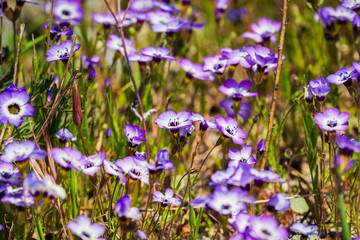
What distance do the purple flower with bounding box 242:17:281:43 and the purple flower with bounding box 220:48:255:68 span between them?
1.06ft

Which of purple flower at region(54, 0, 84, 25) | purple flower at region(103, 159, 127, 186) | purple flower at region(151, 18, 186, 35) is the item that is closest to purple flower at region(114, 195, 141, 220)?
purple flower at region(103, 159, 127, 186)

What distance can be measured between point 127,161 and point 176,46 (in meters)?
1.42

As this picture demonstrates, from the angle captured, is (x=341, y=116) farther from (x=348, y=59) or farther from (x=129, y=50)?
(x=348, y=59)

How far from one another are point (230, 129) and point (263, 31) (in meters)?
1.03

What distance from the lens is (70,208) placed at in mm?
Result: 1934

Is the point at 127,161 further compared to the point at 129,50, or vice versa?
the point at 129,50

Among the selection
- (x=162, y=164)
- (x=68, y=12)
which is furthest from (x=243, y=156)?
(x=68, y=12)

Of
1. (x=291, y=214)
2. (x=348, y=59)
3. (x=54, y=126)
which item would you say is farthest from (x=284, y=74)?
(x=54, y=126)

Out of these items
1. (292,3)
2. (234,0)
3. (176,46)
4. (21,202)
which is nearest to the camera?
(21,202)

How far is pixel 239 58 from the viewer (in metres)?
2.11

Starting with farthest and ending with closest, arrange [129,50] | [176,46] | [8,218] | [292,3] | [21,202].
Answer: [292,3], [176,46], [129,50], [8,218], [21,202]

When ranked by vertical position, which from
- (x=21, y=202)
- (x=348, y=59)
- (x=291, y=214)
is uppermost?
(x=348, y=59)

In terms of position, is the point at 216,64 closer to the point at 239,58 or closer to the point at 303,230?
the point at 239,58

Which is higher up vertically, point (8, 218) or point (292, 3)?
point (292, 3)
